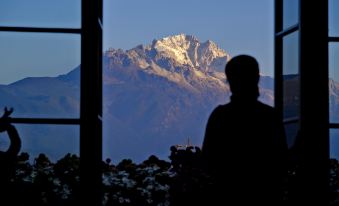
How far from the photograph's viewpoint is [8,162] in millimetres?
4438

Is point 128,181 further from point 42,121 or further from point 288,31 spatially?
point 288,31

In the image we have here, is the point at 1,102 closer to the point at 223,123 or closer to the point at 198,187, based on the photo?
the point at 198,187

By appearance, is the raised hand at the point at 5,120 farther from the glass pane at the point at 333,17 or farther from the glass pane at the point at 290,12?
the glass pane at the point at 333,17

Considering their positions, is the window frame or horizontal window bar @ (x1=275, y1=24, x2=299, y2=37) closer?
the window frame

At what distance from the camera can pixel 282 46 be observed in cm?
Answer: 470

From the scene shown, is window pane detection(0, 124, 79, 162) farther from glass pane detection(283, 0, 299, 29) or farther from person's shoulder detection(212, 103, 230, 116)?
person's shoulder detection(212, 103, 230, 116)

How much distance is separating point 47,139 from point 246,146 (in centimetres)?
179

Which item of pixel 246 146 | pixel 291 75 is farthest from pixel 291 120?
pixel 246 146

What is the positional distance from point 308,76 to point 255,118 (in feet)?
3.94

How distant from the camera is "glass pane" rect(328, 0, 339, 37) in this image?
4656mm

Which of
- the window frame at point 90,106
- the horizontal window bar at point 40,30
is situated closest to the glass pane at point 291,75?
the window frame at point 90,106

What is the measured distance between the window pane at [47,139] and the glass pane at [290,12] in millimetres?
1179

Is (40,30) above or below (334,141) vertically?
above

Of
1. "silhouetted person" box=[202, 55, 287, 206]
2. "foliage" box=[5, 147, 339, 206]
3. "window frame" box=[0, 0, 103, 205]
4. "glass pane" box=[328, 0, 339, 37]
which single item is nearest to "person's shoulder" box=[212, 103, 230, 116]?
"silhouetted person" box=[202, 55, 287, 206]
